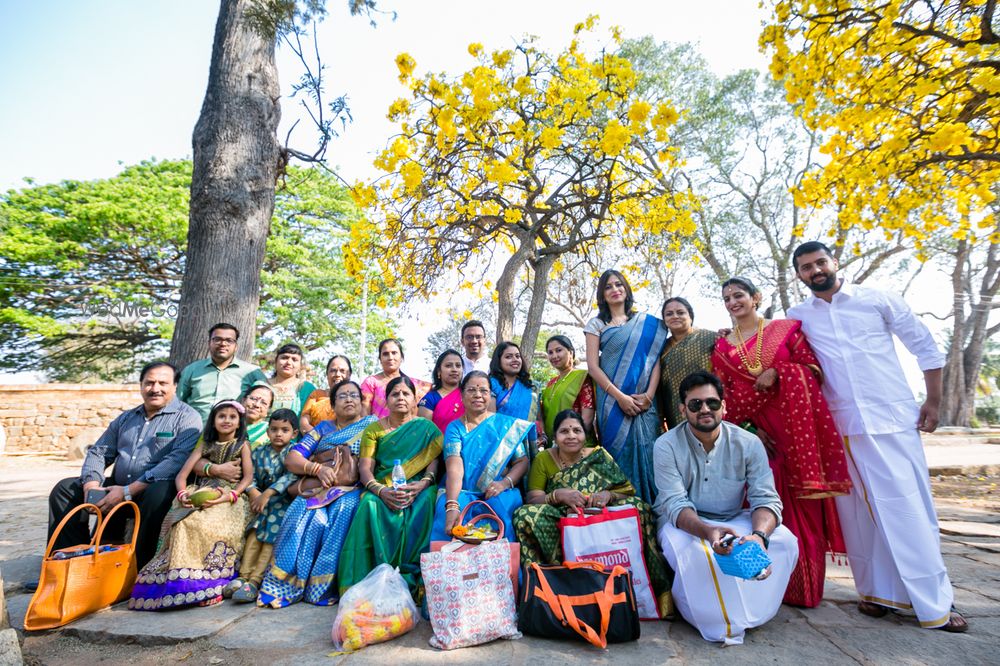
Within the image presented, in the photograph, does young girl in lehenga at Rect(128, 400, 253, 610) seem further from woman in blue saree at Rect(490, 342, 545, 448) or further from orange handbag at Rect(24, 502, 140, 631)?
woman in blue saree at Rect(490, 342, 545, 448)

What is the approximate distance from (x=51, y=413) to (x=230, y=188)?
1411 centimetres

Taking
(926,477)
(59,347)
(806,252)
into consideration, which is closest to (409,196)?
(806,252)

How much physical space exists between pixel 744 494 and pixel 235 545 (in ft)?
9.63

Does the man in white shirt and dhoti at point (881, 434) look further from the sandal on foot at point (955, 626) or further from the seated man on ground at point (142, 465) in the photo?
the seated man on ground at point (142, 465)

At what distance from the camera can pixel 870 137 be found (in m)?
5.53

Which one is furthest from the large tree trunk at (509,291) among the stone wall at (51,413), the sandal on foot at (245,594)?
the stone wall at (51,413)

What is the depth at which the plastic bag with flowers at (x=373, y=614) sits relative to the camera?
7.64 feet

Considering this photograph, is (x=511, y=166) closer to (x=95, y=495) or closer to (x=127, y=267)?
(x=95, y=495)

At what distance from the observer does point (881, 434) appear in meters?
2.79

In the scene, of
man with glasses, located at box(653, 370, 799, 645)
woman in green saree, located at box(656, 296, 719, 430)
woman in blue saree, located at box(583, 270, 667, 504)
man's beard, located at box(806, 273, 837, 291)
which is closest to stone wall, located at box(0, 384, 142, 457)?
woman in blue saree, located at box(583, 270, 667, 504)

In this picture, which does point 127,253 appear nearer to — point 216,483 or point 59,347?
point 59,347

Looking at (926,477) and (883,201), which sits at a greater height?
(883,201)

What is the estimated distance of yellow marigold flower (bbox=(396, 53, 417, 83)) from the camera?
5395 mm

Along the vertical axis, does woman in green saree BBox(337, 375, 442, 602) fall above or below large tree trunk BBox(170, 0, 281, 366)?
below
